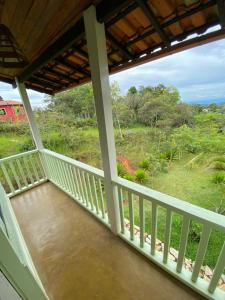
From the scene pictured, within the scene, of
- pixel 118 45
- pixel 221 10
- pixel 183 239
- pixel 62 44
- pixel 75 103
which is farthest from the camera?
pixel 75 103

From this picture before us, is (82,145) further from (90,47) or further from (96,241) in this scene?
(90,47)

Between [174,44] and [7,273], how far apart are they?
1698mm

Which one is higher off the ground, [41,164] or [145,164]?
[41,164]

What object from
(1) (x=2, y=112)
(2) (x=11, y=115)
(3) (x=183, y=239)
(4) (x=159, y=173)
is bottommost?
(4) (x=159, y=173)

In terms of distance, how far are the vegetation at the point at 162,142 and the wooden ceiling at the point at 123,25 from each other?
2.17 meters

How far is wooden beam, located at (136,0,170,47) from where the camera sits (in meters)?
0.98

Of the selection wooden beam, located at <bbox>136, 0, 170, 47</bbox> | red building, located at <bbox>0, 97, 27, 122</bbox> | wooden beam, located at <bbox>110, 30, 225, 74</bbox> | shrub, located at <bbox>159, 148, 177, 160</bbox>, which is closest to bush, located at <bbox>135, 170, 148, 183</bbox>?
shrub, located at <bbox>159, 148, 177, 160</bbox>

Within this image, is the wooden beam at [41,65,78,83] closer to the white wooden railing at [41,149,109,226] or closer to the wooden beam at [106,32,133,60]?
the wooden beam at [106,32,133,60]

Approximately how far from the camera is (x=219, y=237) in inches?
93.6

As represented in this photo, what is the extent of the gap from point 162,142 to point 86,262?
3.22 m

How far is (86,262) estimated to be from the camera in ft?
5.67

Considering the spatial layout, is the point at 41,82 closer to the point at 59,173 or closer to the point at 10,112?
the point at 59,173

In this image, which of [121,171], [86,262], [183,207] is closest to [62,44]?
[183,207]

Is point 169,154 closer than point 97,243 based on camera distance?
No
